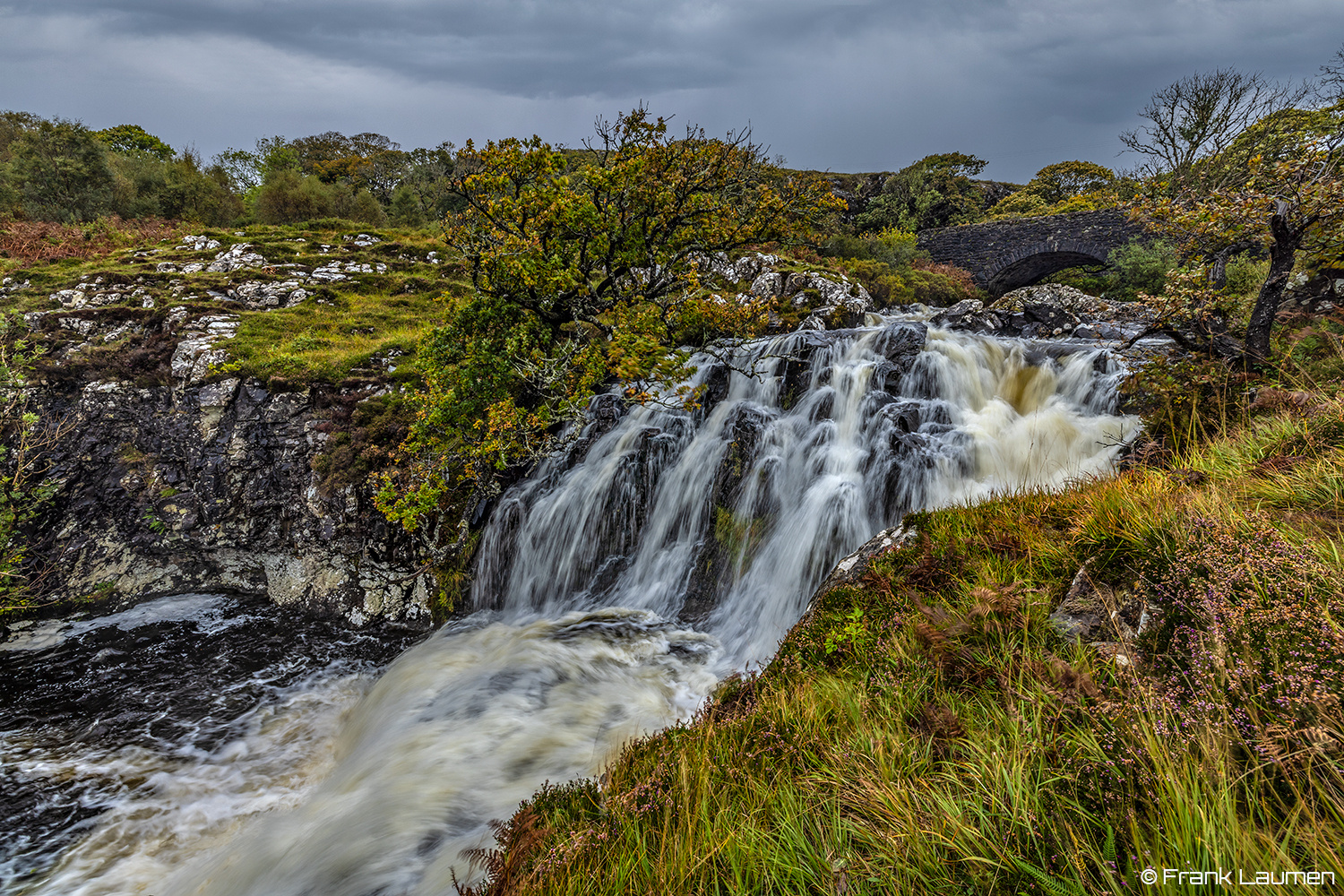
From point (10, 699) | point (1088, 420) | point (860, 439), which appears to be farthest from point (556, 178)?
point (10, 699)

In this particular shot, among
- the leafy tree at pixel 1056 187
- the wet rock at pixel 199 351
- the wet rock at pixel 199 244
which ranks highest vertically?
the leafy tree at pixel 1056 187

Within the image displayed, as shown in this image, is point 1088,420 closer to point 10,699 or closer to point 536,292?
point 536,292

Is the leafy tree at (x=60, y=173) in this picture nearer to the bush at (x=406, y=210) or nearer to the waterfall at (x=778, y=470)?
the bush at (x=406, y=210)

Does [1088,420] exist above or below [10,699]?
above

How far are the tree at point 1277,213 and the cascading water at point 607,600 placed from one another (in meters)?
2.16

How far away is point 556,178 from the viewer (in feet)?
26.6

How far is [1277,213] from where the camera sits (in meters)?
5.04

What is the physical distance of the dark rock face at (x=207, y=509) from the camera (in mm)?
9492

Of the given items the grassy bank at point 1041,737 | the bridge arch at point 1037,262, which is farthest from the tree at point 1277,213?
the bridge arch at point 1037,262

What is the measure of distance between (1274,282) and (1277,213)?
680 millimetres

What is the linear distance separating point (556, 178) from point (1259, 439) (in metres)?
8.80

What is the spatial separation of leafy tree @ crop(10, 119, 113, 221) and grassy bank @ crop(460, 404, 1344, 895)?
1678 inches

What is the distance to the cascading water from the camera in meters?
4.05

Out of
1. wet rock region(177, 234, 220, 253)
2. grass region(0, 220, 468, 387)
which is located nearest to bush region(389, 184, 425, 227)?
grass region(0, 220, 468, 387)
